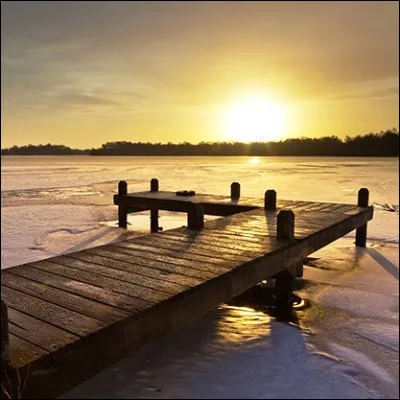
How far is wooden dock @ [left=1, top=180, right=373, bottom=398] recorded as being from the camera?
2807mm

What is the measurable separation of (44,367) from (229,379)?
2231 mm

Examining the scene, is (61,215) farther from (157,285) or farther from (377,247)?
(157,285)

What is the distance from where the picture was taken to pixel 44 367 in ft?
8.84

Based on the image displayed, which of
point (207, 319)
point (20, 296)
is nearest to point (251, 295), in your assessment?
point (207, 319)

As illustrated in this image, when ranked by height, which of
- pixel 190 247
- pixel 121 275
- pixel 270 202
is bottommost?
pixel 121 275

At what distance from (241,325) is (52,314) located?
311 cm

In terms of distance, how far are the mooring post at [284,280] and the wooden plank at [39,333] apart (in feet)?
12.5

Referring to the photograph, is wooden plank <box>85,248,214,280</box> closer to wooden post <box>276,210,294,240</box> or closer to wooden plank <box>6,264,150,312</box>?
wooden plank <box>6,264,150,312</box>

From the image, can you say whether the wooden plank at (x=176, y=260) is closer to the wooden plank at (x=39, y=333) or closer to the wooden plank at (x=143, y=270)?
the wooden plank at (x=143, y=270)

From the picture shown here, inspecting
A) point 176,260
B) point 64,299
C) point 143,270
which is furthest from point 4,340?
point 176,260

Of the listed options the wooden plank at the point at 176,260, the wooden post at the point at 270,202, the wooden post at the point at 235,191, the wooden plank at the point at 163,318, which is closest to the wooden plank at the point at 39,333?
the wooden plank at the point at 163,318

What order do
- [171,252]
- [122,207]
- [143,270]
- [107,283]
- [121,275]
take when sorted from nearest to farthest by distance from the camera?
[107,283] → [121,275] → [143,270] → [171,252] → [122,207]

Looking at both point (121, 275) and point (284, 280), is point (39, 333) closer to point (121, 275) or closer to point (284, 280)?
point (121, 275)

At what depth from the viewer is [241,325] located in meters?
5.79
